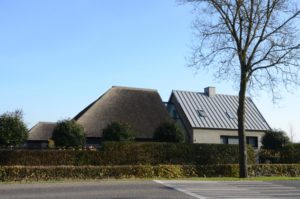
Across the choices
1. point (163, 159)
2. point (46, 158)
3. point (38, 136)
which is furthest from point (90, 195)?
point (38, 136)

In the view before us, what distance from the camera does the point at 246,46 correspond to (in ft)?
92.2

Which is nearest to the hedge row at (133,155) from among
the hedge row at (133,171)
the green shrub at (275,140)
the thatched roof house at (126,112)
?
the hedge row at (133,171)

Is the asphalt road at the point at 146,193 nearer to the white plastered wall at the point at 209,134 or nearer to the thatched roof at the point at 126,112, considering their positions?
the thatched roof at the point at 126,112

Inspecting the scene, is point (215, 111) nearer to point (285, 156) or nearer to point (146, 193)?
point (285, 156)

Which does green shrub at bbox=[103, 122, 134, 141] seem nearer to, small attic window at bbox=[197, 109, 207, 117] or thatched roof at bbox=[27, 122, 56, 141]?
small attic window at bbox=[197, 109, 207, 117]

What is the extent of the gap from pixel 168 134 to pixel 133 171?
7219mm

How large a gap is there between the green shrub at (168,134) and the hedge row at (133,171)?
5.08 meters

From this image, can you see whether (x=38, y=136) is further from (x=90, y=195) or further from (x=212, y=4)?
(x=90, y=195)

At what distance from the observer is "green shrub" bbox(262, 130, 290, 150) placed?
36.2m

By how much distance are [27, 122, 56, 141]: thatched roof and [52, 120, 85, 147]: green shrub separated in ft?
62.1

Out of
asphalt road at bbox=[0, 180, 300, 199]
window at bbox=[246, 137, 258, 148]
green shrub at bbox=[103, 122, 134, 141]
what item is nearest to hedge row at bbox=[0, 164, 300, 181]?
green shrub at bbox=[103, 122, 134, 141]

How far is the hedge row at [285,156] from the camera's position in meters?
33.2

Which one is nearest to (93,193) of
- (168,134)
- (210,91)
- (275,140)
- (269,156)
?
(168,134)

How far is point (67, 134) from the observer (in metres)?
29.7
